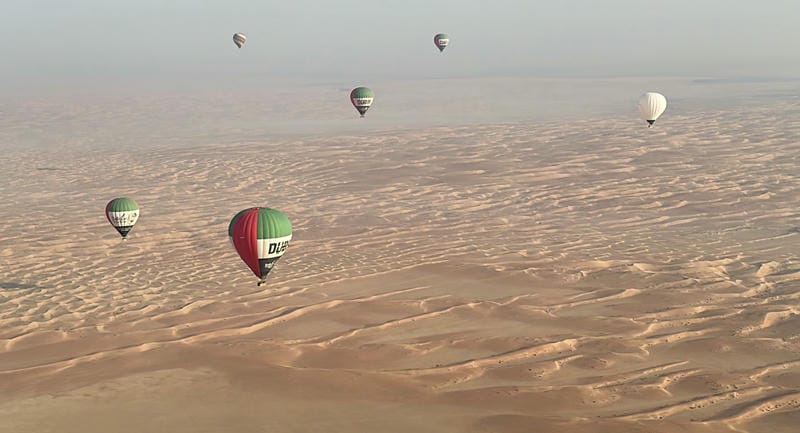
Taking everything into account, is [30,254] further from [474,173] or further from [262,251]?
[474,173]

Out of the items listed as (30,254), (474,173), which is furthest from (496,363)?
(474,173)

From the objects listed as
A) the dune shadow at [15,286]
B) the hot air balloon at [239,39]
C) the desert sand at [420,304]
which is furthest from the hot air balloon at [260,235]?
the hot air balloon at [239,39]

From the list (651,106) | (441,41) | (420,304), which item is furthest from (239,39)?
(420,304)

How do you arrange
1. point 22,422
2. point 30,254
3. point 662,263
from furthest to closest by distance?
point 30,254 < point 662,263 < point 22,422

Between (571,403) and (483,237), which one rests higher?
(483,237)

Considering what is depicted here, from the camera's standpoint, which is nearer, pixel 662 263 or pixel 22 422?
pixel 22 422

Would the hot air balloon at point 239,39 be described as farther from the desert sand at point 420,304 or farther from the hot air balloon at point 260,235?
the hot air balloon at point 260,235

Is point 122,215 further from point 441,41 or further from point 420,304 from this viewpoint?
point 441,41
